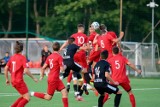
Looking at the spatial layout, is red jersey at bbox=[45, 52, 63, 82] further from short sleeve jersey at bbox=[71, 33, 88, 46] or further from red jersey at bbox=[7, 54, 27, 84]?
short sleeve jersey at bbox=[71, 33, 88, 46]

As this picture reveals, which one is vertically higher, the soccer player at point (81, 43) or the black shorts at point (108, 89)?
the soccer player at point (81, 43)

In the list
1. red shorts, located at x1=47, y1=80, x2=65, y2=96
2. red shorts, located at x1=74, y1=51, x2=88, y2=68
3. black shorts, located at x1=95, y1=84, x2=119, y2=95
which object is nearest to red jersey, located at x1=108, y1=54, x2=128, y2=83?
black shorts, located at x1=95, y1=84, x2=119, y2=95

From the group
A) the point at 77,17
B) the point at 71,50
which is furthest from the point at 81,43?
the point at 77,17

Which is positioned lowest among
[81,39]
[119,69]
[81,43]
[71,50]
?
[119,69]

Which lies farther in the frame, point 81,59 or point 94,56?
point 94,56

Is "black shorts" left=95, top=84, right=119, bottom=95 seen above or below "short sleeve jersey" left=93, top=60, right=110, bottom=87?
below

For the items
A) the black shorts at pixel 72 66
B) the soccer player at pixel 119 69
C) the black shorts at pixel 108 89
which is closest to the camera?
the black shorts at pixel 108 89

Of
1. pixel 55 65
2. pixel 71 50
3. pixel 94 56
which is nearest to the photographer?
pixel 55 65

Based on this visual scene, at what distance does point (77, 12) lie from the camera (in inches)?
2245

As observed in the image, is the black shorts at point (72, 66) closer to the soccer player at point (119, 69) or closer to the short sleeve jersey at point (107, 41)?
the short sleeve jersey at point (107, 41)

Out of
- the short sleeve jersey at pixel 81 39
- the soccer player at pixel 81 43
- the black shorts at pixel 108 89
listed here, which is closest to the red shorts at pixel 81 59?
the soccer player at pixel 81 43

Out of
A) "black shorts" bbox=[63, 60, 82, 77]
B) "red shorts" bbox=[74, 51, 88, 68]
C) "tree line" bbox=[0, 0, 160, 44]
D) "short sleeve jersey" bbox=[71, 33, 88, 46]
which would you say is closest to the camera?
"black shorts" bbox=[63, 60, 82, 77]

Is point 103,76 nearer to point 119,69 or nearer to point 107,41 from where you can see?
point 119,69

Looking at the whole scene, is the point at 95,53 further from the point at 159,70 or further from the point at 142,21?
the point at 142,21
